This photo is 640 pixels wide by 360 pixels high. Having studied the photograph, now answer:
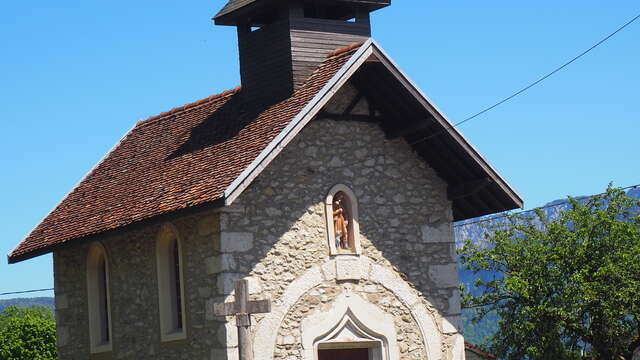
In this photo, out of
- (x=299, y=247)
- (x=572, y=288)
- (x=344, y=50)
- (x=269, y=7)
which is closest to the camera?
(x=299, y=247)

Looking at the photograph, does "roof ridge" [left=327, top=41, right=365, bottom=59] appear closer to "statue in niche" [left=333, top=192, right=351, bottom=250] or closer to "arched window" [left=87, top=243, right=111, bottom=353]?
"statue in niche" [left=333, top=192, right=351, bottom=250]

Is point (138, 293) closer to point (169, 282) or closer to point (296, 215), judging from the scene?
point (169, 282)

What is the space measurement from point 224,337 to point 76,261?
221 inches

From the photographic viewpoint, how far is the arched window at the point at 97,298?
22.2 metres

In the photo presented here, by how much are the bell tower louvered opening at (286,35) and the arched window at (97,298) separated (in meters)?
3.97

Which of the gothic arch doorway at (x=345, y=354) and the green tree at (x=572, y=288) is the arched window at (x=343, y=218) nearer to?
the gothic arch doorway at (x=345, y=354)

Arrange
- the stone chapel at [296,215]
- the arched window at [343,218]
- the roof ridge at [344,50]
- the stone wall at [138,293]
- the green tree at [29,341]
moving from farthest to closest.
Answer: the green tree at [29,341]
the roof ridge at [344,50]
the arched window at [343,218]
the stone wall at [138,293]
the stone chapel at [296,215]

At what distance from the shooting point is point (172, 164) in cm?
2108

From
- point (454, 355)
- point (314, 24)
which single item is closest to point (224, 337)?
point (454, 355)

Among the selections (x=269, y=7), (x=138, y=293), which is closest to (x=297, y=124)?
(x=269, y=7)

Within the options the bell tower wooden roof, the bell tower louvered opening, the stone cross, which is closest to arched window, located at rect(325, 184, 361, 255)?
the bell tower louvered opening

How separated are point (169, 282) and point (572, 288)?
1106 cm

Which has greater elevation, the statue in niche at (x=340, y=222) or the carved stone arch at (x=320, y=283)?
the statue in niche at (x=340, y=222)

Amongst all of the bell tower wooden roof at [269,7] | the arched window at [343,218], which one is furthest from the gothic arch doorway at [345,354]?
the bell tower wooden roof at [269,7]
